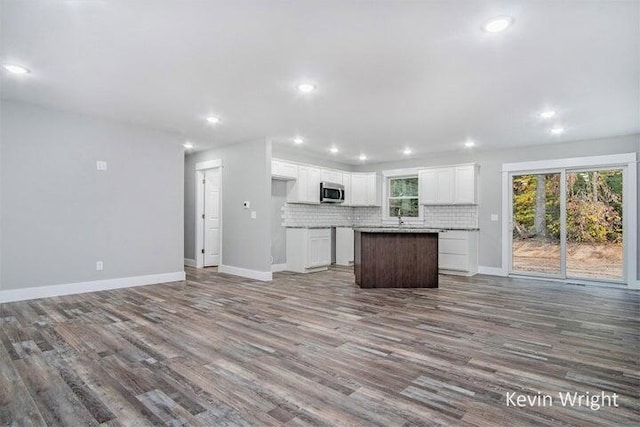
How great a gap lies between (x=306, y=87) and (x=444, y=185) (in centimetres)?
453

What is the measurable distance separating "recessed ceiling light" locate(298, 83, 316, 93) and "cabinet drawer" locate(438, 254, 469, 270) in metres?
4.57

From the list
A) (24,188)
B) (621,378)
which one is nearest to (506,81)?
(621,378)

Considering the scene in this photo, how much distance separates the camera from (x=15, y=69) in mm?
3379

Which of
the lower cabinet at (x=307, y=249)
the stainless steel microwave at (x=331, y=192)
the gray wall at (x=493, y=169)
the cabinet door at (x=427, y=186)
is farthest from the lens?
the stainless steel microwave at (x=331, y=192)

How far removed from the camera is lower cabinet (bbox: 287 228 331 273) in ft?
22.6

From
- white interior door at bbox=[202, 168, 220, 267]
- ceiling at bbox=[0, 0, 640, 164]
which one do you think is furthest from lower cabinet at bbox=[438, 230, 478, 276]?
white interior door at bbox=[202, 168, 220, 267]

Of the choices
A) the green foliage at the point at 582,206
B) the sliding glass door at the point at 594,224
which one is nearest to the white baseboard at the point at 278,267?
the green foliage at the point at 582,206

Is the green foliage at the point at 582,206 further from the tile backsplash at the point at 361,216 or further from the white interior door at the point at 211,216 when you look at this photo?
the white interior door at the point at 211,216

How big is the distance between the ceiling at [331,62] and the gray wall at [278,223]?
2044 mm

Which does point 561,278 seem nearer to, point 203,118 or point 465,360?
point 465,360

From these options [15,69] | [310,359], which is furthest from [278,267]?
[15,69]

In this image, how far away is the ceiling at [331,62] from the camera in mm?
2416

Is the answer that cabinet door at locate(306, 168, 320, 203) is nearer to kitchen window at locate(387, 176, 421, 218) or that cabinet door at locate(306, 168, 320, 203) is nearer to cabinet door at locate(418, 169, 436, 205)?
kitchen window at locate(387, 176, 421, 218)

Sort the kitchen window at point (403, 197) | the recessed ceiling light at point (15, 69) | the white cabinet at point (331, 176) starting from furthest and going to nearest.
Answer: the kitchen window at point (403, 197) < the white cabinet at point (331, 176) < the recessed ceiling light at point (15, 69)
